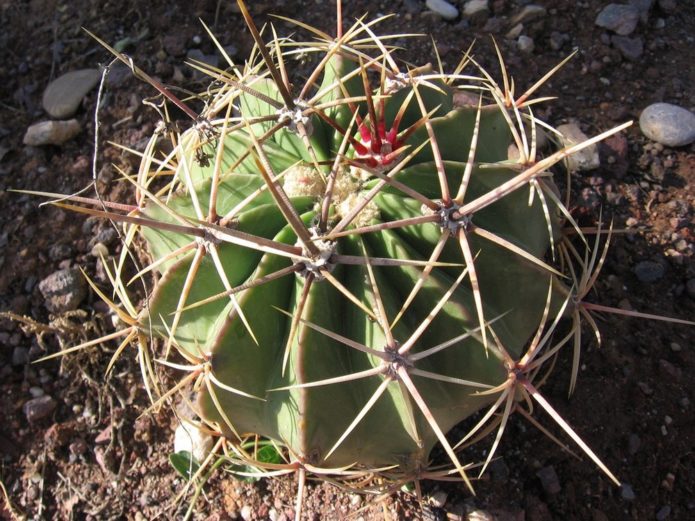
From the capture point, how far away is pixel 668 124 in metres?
2.42

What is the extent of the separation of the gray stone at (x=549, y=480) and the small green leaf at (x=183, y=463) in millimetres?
1039

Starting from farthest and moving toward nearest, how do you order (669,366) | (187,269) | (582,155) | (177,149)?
(582,155) < (669,366) < (177,149) < (187,269)

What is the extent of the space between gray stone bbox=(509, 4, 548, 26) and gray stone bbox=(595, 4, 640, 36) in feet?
0.83

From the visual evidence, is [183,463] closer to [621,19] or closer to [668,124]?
[668,124]

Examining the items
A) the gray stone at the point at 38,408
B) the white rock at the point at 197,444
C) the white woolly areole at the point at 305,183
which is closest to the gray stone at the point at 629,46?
the white woolly areole at the point at 305,183

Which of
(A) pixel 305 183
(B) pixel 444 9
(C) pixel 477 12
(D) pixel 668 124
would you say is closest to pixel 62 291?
(A) pixel 305 183

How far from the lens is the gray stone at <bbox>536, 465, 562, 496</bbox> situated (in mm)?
1870

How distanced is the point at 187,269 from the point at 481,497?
1.08 meters

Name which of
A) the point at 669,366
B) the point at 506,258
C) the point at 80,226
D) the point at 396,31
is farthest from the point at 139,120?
the point at 669,366

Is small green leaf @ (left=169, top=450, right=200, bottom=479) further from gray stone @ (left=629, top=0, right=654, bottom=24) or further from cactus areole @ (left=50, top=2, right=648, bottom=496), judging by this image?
gray stone @ (left=629, top=0, right=654, bottom=24)

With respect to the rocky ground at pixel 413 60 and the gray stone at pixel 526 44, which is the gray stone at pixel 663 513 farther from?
the gray stone at pixel 526 44

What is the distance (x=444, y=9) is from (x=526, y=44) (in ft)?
1.27

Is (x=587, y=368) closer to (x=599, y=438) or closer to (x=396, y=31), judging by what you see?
(x=599, y=438)

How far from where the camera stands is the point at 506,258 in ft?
4.85
